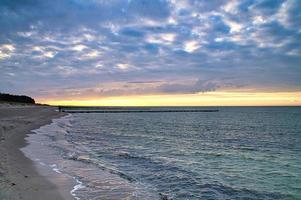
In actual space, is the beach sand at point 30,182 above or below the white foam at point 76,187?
above

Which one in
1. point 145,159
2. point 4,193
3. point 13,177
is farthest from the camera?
point 145,159

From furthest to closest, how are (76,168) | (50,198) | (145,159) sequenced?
(145,159) < (76,168) < (50,198)

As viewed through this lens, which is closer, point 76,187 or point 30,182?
point 30,182

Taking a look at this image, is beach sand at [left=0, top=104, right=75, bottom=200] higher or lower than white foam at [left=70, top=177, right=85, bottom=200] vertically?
higher

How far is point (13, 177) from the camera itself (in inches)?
471

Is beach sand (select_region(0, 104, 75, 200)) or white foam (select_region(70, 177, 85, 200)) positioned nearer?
beach sand (select_region(0, 104, 75, 200))

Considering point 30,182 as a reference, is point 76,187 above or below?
below

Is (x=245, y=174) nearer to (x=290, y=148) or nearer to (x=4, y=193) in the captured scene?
(x=4, y=193)

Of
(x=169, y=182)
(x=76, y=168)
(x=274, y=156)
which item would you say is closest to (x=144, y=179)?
(x=169, y=182)

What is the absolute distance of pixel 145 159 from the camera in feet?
68.2

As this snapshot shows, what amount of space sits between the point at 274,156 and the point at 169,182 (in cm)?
1235

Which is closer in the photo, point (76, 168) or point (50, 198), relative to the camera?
point (50, 198)

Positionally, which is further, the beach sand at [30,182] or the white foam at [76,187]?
the white foam at [76,187]

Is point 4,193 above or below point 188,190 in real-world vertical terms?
above
